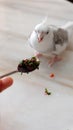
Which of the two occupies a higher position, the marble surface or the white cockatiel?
the white cockatiel

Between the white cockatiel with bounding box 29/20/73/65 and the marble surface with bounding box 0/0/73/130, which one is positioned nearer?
the marble surface with bounding box 0/0/73/130

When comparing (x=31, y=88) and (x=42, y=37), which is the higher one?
(x=42, y=37)

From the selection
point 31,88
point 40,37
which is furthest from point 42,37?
point 31,88

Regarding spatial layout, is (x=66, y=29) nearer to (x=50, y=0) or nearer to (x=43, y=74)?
(x=43, y=74)

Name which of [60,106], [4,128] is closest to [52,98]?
[60,106]

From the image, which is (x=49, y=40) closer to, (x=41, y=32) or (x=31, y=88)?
(x=41, y=32)
